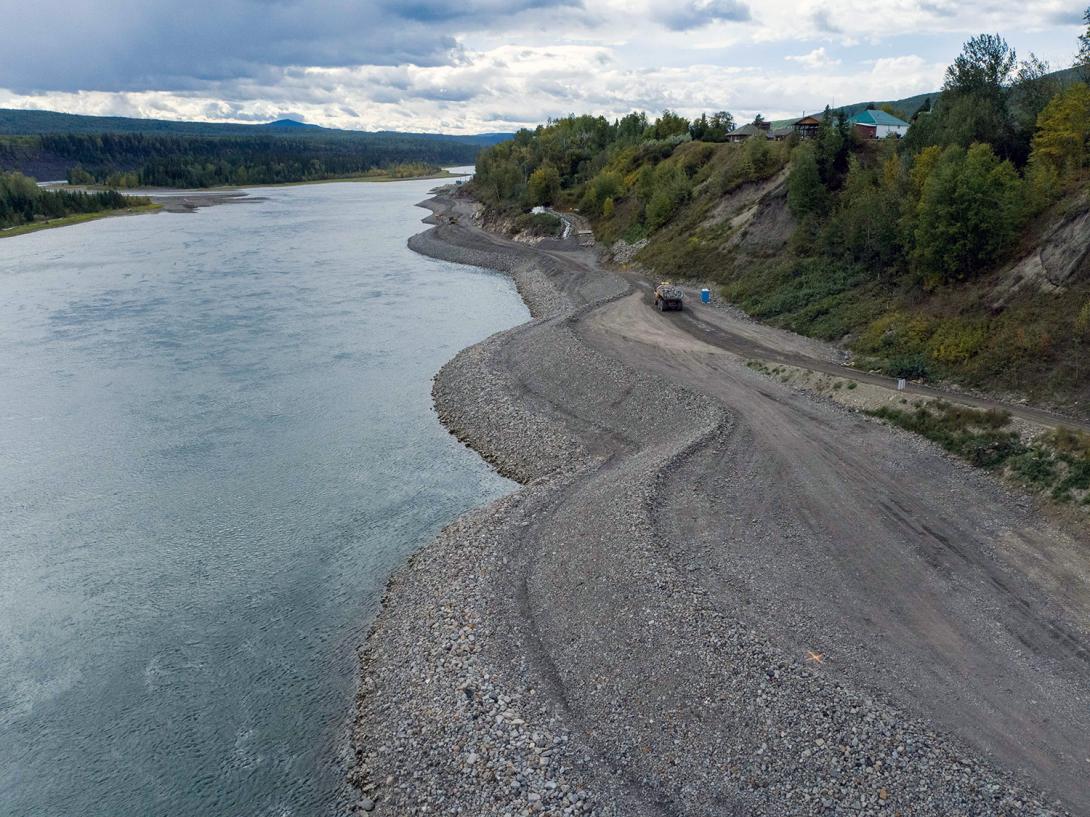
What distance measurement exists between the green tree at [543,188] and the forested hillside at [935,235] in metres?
36.5

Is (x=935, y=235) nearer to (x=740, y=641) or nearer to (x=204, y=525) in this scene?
(x=740, y=641)

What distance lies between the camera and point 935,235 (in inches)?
1446

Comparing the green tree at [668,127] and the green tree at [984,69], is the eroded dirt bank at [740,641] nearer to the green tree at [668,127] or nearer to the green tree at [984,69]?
the green tree at [984,69]

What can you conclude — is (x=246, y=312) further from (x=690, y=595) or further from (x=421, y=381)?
(x=690, y=595)

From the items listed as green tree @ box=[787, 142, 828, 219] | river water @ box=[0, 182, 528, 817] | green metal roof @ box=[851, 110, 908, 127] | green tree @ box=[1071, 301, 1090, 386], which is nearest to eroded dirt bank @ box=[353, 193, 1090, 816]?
river water @ box=[0, 182, 528, 817]

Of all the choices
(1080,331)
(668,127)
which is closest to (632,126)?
(668,127)

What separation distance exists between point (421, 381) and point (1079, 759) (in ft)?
115

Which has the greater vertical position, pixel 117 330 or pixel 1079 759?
pixel 1079 759

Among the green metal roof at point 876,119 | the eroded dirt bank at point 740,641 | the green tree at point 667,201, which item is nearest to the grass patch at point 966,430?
the eroded dirt bank at point 740,641

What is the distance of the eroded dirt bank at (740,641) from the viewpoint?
1451 cm

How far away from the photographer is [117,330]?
171 feet

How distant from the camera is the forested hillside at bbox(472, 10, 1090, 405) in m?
31.2

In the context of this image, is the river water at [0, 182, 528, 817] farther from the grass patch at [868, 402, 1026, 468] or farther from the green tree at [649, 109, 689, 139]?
the green tree at [649, 109, 689, 139]

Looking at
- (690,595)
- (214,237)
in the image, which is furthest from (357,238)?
(690,595)
